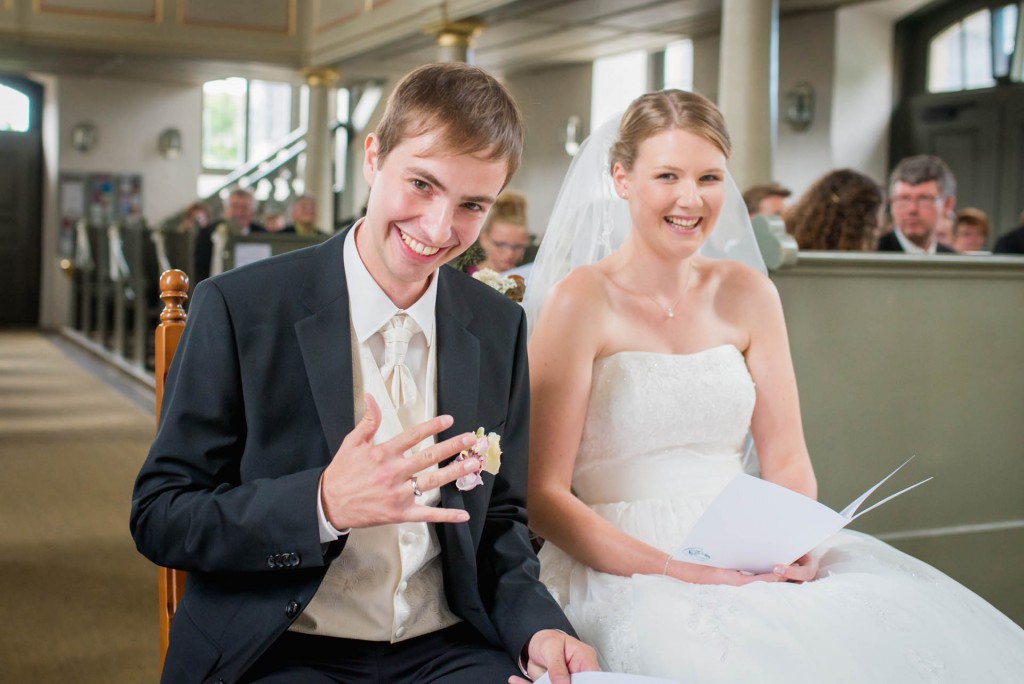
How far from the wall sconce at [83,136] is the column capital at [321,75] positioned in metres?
3.26

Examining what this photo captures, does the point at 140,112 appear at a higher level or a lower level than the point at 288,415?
higher

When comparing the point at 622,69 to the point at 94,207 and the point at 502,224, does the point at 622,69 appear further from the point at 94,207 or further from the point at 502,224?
the point at 502,224

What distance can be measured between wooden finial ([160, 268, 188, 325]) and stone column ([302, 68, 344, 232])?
33.5 feet

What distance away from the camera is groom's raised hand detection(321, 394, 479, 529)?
51.2 inches

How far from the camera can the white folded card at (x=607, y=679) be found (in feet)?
4.53

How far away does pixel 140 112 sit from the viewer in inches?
549

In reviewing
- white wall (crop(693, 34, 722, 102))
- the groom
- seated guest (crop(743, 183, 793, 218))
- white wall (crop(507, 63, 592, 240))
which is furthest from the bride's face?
white wall (crop(507, 63, 592, 240))

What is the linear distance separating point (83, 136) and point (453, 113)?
13324mm

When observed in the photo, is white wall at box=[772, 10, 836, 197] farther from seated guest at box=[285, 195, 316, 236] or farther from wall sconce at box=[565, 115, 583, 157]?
seated guest at box=[285, 195, 316, 236]

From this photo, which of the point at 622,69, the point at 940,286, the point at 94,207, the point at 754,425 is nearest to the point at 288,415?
the point at 754,425

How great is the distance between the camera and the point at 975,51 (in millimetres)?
9266

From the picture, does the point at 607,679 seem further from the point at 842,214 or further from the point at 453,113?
the point at 842,214

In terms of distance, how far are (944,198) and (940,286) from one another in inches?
45.1

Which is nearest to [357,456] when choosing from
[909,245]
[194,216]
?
[909,245]
